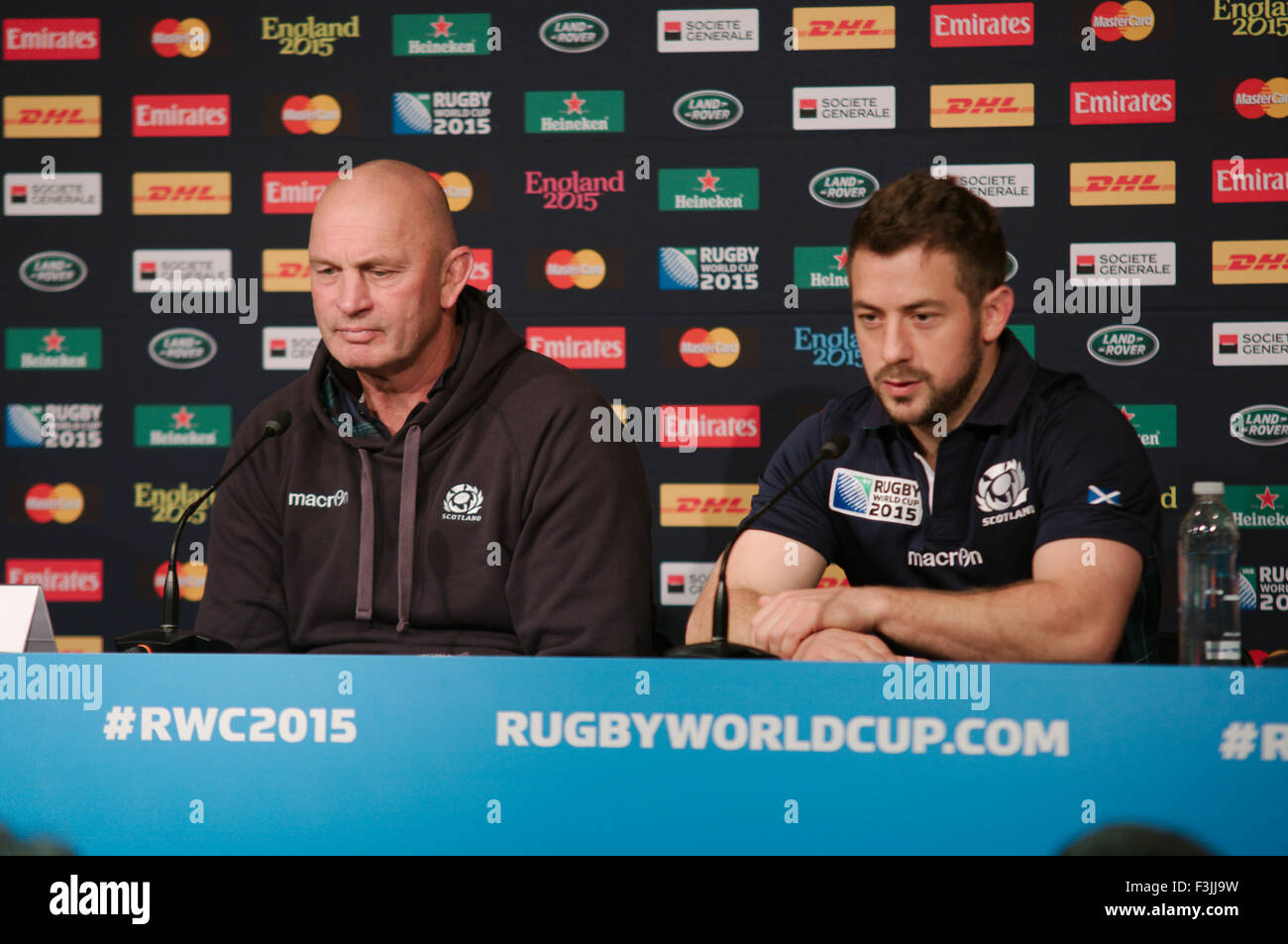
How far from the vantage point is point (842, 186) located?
11.6 feet

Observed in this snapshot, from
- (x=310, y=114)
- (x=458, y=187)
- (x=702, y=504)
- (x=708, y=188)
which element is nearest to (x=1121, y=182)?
(x=708, y=188)

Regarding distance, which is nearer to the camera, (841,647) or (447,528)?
(841,647)

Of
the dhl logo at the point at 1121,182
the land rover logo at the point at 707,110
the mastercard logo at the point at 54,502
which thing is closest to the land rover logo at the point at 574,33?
the land rover logo at the point at 707,110

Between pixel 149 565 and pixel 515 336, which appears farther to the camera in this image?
pixel 149 565

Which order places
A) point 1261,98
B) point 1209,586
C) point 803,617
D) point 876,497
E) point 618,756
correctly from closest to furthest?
1. point 618,756
2. point 803,617
3. point 1209,586
4. point 876,497
5. point 1261,98

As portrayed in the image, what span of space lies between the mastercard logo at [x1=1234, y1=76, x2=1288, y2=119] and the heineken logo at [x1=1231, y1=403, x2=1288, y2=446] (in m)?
0.84

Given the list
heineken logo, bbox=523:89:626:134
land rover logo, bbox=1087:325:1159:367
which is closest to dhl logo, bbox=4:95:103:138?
heineken logo, bbox=523:89:626:134

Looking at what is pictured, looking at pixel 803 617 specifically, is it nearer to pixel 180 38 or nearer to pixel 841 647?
pixel 841 647

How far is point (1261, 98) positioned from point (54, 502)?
3825 mm

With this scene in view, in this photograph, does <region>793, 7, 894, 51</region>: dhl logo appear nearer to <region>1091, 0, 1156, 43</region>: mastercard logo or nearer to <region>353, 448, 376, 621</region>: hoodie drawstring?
<region>1091, 0, 1156, 43</region>: mastercard logo

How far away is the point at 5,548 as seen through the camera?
372 centimetres

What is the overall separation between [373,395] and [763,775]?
1.36 metres
